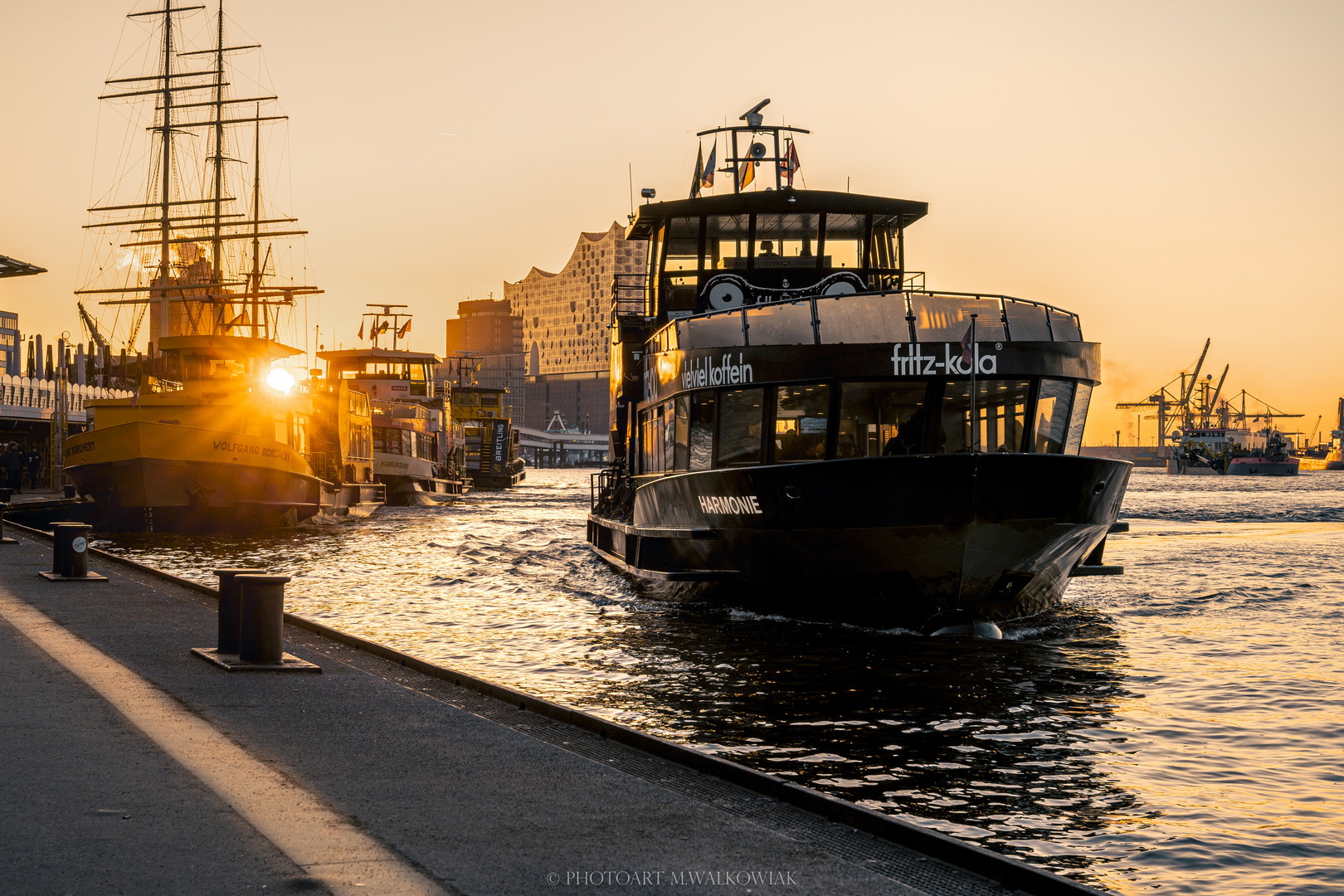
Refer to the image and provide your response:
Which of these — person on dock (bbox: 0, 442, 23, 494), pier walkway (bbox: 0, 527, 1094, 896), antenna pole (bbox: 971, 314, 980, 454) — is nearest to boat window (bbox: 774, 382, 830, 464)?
antenna pole (bbox: 971, 314, 980, 454)

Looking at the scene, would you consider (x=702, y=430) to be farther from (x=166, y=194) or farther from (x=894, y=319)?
(x=166, y=194)

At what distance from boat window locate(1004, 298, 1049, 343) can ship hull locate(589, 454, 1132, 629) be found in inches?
67.9

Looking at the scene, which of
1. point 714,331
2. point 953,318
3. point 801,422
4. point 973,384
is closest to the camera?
point 973,384

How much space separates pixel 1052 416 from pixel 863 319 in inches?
104

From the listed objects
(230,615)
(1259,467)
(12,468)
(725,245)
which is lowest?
(1259,467)

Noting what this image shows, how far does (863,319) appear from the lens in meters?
13.6

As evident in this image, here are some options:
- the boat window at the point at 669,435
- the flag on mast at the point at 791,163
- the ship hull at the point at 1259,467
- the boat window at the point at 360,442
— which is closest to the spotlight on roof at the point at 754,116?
the flag on mast at the point at 791,163

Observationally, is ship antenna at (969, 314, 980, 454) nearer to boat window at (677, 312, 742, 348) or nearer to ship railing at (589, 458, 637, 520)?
boat window at (677, 312, 742, 348)

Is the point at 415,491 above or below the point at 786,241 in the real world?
below

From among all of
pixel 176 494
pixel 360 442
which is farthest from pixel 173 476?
pixel 360 442

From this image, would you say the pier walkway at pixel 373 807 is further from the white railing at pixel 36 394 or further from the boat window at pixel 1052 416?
the white railing at pixel 36 394

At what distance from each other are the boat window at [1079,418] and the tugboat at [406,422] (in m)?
44.8

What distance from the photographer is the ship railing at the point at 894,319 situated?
13.5 metres

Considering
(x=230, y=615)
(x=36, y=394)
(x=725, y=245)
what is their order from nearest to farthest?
1. (x=230, y=615)
2. (x=725, y=245)
3. (x=36, y=394)
